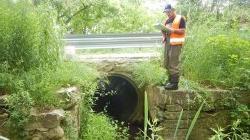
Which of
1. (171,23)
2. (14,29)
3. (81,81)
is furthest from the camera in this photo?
(171,23)

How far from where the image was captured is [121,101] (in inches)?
540

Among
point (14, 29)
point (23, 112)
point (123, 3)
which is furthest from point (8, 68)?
point (123, 3)

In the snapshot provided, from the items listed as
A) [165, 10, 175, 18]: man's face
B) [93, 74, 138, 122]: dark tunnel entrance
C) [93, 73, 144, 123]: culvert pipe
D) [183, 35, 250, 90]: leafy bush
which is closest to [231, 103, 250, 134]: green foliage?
[183, 35, 250, 90]: leafy bush

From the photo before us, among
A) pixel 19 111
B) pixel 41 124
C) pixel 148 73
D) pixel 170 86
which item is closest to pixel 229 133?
pixel 41 124

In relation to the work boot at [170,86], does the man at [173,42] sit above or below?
above

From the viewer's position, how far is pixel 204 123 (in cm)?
950

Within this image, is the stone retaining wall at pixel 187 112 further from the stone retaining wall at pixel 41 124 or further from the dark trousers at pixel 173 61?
the stone retaining wall at pixel 41 124

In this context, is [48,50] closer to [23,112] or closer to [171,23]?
[23,112]

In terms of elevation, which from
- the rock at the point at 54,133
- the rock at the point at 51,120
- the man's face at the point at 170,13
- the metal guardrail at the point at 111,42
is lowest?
the rock at the point at 54,133

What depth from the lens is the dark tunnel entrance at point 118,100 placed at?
1291 centimetres

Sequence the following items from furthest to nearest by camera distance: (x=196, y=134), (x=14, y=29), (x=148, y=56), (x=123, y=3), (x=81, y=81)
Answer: (x=123, y=3) < (x=148, y=56) < (x=196, y=134) < (x=81, y=81) < (x=14, y=29)

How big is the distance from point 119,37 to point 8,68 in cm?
495

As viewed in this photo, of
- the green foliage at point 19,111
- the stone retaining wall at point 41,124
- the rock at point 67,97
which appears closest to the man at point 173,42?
the rock at point 67,97

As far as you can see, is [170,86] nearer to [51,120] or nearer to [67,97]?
[67,97]
